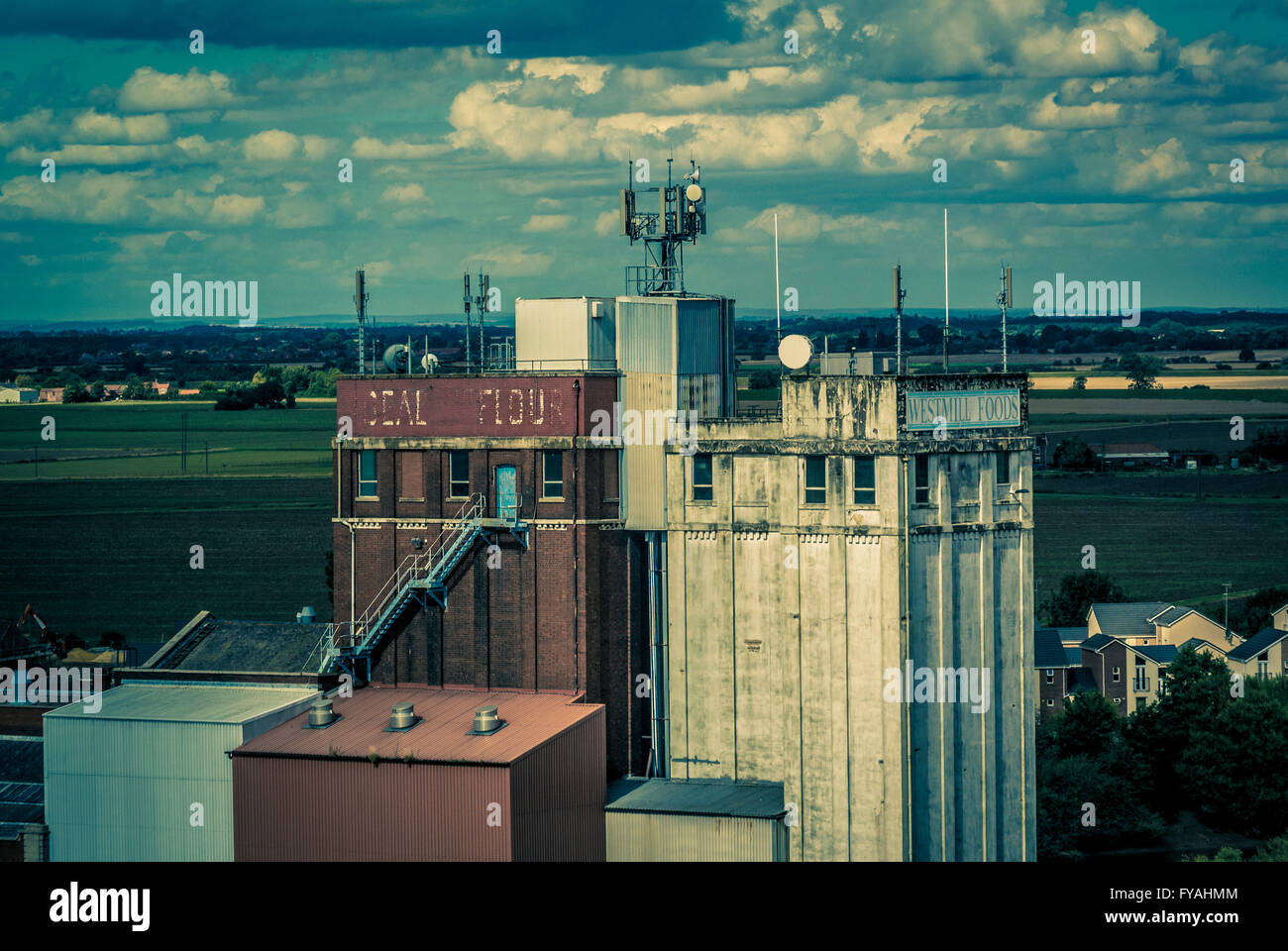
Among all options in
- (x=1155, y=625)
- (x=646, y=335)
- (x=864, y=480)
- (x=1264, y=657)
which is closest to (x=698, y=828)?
(x=864, y=480)

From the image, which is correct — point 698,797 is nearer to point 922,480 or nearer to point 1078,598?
point 922,480

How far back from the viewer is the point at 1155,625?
4882 inches

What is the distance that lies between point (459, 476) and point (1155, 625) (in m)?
77.1

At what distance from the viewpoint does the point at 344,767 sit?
52688mm

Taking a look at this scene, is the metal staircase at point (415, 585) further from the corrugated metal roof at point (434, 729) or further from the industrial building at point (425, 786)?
the industrial building at point (425, 786)

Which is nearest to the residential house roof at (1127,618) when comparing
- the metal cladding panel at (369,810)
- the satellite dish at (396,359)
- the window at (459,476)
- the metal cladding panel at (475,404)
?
the satellite dish at (396,359)

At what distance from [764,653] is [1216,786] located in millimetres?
41517

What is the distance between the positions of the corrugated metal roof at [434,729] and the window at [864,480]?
34.4ft

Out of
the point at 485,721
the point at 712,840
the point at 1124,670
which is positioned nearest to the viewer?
the point at 485,721

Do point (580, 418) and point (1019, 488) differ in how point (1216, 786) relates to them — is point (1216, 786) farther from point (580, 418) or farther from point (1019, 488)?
point (580, 418)
